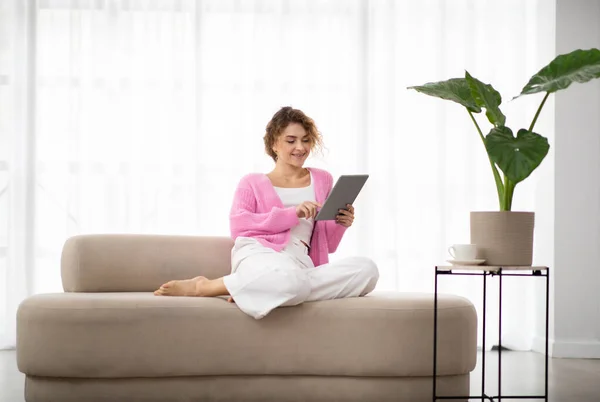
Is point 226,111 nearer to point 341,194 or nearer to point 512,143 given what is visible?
point 341,194

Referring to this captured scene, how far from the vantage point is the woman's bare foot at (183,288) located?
8.95 ft

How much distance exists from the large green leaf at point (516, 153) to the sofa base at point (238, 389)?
0.80 meters

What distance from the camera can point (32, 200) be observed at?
4129mm

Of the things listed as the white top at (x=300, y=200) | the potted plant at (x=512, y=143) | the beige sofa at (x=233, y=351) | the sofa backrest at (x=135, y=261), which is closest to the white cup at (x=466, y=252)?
the potted plant at (x=512, y=143)

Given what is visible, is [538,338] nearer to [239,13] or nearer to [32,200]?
[239,13]

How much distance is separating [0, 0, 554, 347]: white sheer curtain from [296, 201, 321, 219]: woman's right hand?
1.36m

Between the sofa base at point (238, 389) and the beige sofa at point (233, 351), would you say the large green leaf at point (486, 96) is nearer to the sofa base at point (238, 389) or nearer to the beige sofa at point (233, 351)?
the beige sofa at point (233, 351)

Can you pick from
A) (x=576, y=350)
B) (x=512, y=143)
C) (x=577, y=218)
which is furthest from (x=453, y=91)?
(x=576, y=350)

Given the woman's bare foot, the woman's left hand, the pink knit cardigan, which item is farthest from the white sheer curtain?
the woman's bare foot

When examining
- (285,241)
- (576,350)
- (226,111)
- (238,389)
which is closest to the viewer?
(238,389)

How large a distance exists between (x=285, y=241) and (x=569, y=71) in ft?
4.22

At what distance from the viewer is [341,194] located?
109 inches

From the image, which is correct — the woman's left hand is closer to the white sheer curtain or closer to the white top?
the white top

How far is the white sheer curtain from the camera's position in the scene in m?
4.16
